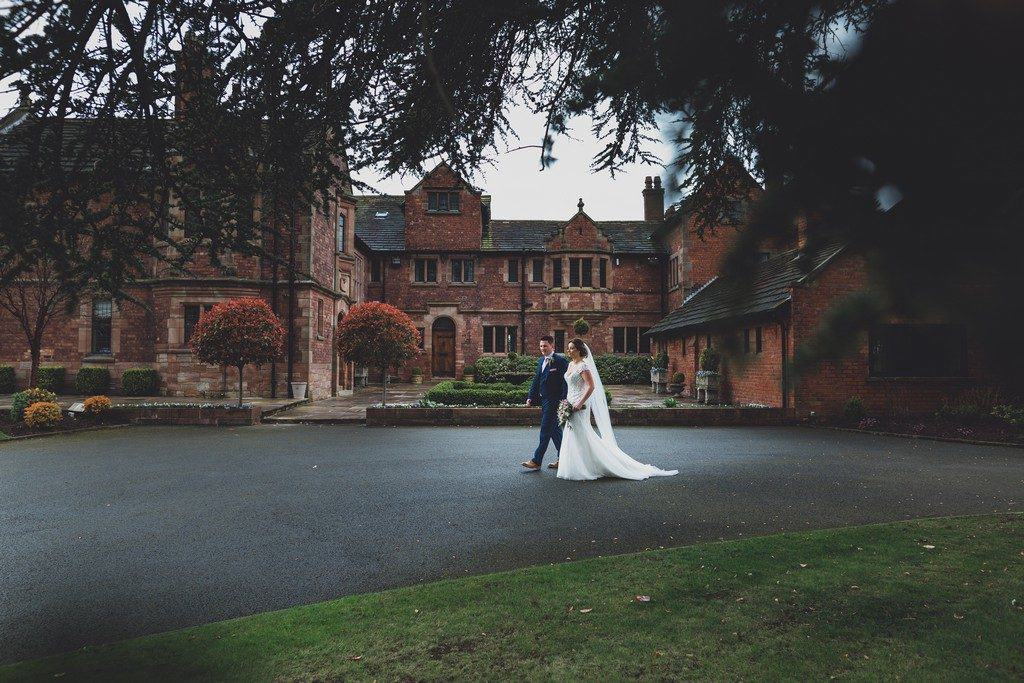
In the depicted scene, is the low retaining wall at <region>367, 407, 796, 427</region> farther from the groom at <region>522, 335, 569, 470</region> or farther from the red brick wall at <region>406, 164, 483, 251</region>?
the red brick wall at <region>406, 164, 483, 251</region>

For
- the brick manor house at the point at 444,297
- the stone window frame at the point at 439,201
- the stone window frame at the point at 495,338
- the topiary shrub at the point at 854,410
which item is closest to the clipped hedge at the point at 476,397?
the brick manor house at the point at 444,297

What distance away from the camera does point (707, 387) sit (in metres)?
19.7

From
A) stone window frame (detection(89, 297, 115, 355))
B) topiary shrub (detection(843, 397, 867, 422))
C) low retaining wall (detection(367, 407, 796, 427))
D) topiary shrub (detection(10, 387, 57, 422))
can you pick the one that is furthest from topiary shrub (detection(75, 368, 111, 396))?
topiary shrub (detection(843, 397, 867, 422))

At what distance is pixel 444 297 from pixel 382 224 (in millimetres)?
5472

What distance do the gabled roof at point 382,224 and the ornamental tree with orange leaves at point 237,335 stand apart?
14963 millimetres

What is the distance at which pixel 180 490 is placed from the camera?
7625 mm

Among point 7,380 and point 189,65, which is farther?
point 7,380

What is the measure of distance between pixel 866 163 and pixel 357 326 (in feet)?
61.7

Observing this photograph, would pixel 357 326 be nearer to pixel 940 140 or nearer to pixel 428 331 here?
pixel 428 331

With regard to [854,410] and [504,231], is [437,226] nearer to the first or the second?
[504,231]

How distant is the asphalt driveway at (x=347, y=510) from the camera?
4324 mm

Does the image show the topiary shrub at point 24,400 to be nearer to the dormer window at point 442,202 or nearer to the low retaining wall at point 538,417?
the low retaining wall at point 538,417

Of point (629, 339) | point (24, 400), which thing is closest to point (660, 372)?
point (629, 339)

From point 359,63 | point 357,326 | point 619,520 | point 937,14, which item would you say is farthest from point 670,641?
point 357,326
